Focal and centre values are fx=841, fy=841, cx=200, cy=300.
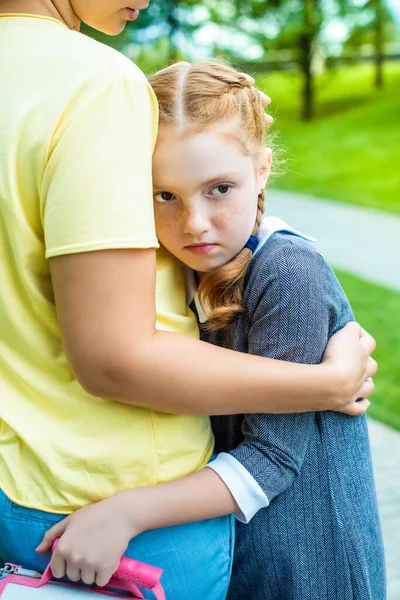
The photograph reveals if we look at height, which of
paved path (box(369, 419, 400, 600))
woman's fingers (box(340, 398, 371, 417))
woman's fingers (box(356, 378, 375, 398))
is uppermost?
woman's fingers (box(356, 378, 375, 398))

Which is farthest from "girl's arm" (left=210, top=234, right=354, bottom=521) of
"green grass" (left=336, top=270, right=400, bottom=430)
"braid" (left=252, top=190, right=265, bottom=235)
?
"green grass" (left=336, top=270, right=400, bottom=430)

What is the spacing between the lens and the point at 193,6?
17812mm

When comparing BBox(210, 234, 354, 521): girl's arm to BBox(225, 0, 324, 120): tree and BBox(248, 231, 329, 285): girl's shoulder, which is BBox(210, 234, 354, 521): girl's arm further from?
BBox(225, 0, 324, 120): tree

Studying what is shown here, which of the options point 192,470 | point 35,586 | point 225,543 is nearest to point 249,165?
point 192,470

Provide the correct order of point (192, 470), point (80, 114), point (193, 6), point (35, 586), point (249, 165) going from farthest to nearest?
point (193, 6) → point (249, 165) → point (192, 470) → point (35, 586) → point (80, 114)

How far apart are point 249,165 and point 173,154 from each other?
147mm

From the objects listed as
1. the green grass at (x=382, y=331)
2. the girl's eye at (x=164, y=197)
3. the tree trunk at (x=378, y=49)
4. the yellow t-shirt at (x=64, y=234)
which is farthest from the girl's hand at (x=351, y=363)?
the tree trunk at (x=378, y=49)

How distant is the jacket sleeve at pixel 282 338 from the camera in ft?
4.22

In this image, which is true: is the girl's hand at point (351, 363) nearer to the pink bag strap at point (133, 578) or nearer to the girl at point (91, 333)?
the girl at point (91, 333)

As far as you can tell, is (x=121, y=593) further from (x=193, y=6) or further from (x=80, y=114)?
(x=193, y=6)

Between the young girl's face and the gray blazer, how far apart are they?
A: 65mm

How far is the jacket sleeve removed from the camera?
129cm

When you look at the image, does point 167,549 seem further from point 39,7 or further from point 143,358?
point 39,7

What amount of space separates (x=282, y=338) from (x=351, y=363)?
12cm
